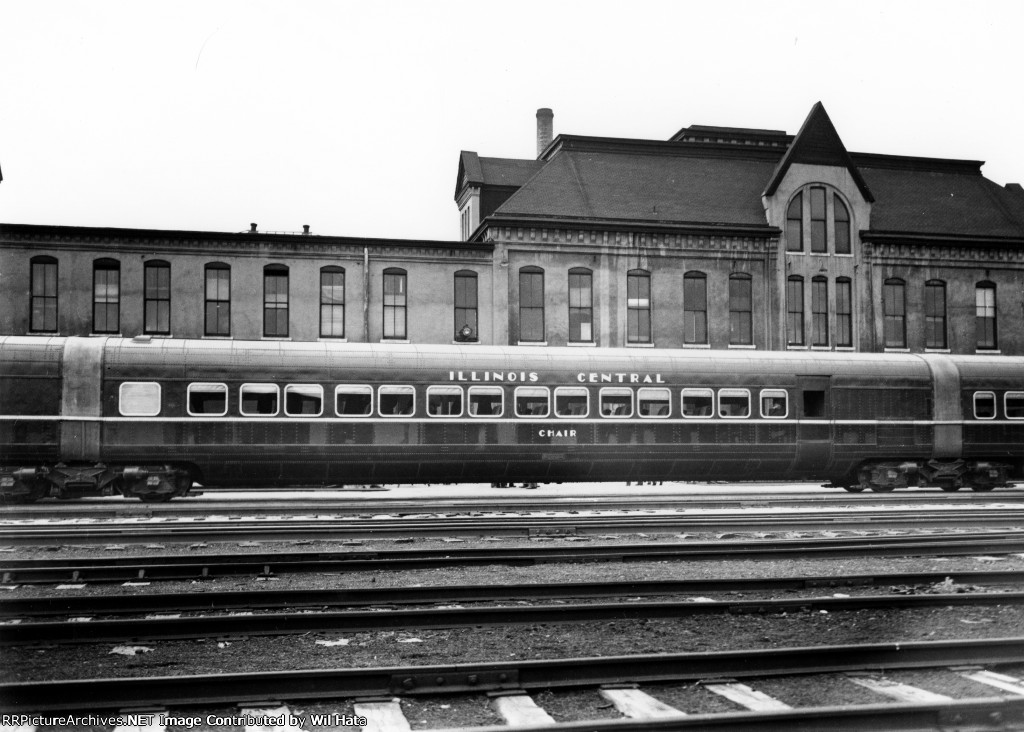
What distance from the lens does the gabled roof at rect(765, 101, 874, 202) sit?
34.0m

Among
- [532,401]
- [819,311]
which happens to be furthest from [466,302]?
[819,311]

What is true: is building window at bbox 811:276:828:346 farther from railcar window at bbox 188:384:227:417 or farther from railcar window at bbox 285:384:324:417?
railcar window at bbox 188:384:227:417

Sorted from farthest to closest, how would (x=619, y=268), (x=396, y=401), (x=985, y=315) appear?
(x=985, y=315) → (x=619, y=268) → (x=396, y=401)

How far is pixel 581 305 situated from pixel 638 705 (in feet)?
84.0

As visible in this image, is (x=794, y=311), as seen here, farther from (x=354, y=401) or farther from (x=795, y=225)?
(x=354, y=401)

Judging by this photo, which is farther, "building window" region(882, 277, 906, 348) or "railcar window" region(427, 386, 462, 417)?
"building window" region(882, 277, 906, 348)

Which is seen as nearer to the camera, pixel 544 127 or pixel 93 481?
pixel 93 481

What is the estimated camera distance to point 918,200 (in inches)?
1447

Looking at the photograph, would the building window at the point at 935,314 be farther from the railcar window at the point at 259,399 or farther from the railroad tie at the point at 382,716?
the railroad tie at the point at 382,716

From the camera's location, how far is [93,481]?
62.3ft

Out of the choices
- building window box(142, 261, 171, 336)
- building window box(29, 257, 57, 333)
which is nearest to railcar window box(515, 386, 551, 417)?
building window box(142, 261, 171, 336)

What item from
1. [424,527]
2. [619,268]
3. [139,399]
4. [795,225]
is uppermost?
[795,225]

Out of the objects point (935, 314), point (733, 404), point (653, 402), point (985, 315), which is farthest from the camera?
point (985, 315)

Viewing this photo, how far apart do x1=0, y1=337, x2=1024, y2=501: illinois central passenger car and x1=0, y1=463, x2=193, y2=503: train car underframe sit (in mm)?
39
